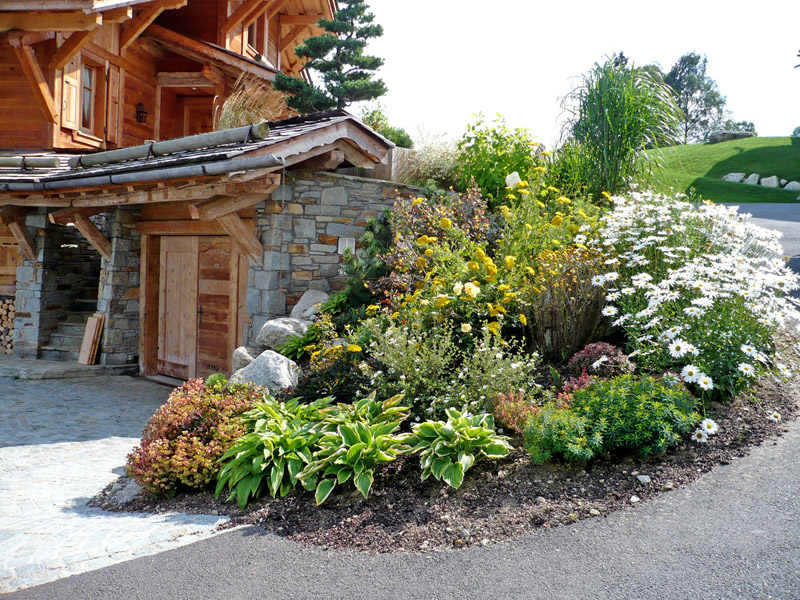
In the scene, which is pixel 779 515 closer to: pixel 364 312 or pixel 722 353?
pixel 722 353

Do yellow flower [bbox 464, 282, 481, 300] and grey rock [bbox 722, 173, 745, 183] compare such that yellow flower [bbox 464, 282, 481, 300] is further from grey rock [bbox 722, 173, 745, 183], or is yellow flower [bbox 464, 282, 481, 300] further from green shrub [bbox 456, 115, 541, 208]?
grey rock [bbox 722, 173, 745, 183]

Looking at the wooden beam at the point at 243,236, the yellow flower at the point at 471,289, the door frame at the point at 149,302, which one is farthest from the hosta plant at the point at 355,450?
the door frame at the point at 149,302

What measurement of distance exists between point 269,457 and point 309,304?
11.7 ft

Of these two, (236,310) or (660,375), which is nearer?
(660,375)

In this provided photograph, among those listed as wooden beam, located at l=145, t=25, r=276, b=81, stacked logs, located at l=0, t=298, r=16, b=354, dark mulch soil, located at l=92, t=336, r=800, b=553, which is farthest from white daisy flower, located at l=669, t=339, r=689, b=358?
wooden beam, located at l=145, t=25, r=276, b=81

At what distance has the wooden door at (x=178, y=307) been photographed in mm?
9492

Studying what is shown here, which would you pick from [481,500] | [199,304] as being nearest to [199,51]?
[199,304]

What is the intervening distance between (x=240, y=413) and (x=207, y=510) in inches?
40.0

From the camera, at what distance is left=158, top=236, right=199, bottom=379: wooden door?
9.49 metres

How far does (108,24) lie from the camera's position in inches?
493

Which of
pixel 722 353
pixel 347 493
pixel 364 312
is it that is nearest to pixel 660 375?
pixel 722 353

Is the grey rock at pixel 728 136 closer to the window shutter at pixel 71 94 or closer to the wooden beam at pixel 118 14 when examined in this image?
the wooden beam at pixel 118 14

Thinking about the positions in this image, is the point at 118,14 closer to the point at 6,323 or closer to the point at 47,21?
the point at 47,21

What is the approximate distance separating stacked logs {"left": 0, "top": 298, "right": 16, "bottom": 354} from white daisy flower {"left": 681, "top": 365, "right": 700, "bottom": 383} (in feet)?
36.5
